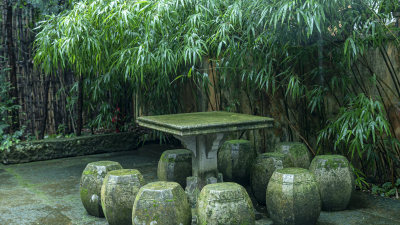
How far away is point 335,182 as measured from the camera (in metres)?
3.46

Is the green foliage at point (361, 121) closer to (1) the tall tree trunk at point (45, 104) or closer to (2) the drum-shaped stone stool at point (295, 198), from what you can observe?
(2) the drum-shaped stone stool at point (295, 198)

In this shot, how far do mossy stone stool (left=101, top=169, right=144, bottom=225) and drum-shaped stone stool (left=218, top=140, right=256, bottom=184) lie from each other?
1150 mm

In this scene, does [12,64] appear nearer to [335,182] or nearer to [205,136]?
[205,136]

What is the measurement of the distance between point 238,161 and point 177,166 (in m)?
0.57

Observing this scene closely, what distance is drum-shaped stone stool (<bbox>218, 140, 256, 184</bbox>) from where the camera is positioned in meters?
4.11

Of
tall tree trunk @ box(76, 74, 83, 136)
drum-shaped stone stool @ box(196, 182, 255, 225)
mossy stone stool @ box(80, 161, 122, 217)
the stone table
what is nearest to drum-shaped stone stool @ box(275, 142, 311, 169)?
the stone table

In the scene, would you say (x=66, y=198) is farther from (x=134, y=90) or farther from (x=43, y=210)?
(x=134, y=90)

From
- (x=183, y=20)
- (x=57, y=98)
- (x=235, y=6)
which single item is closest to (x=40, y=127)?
(x=57, y=98)

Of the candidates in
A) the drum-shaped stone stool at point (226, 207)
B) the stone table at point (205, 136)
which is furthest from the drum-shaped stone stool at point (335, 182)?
the drum-shaped stone stool at point (226, 207)

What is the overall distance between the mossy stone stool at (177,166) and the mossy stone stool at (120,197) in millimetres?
763

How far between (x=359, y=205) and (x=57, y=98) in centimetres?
438

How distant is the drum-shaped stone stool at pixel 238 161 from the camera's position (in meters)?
4.11

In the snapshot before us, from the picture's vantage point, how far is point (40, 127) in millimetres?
6293

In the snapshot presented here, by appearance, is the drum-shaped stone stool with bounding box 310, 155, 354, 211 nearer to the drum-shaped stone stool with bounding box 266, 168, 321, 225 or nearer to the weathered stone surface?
the drum-shaped stone stool with bounding box 266, 168, 321, 225
